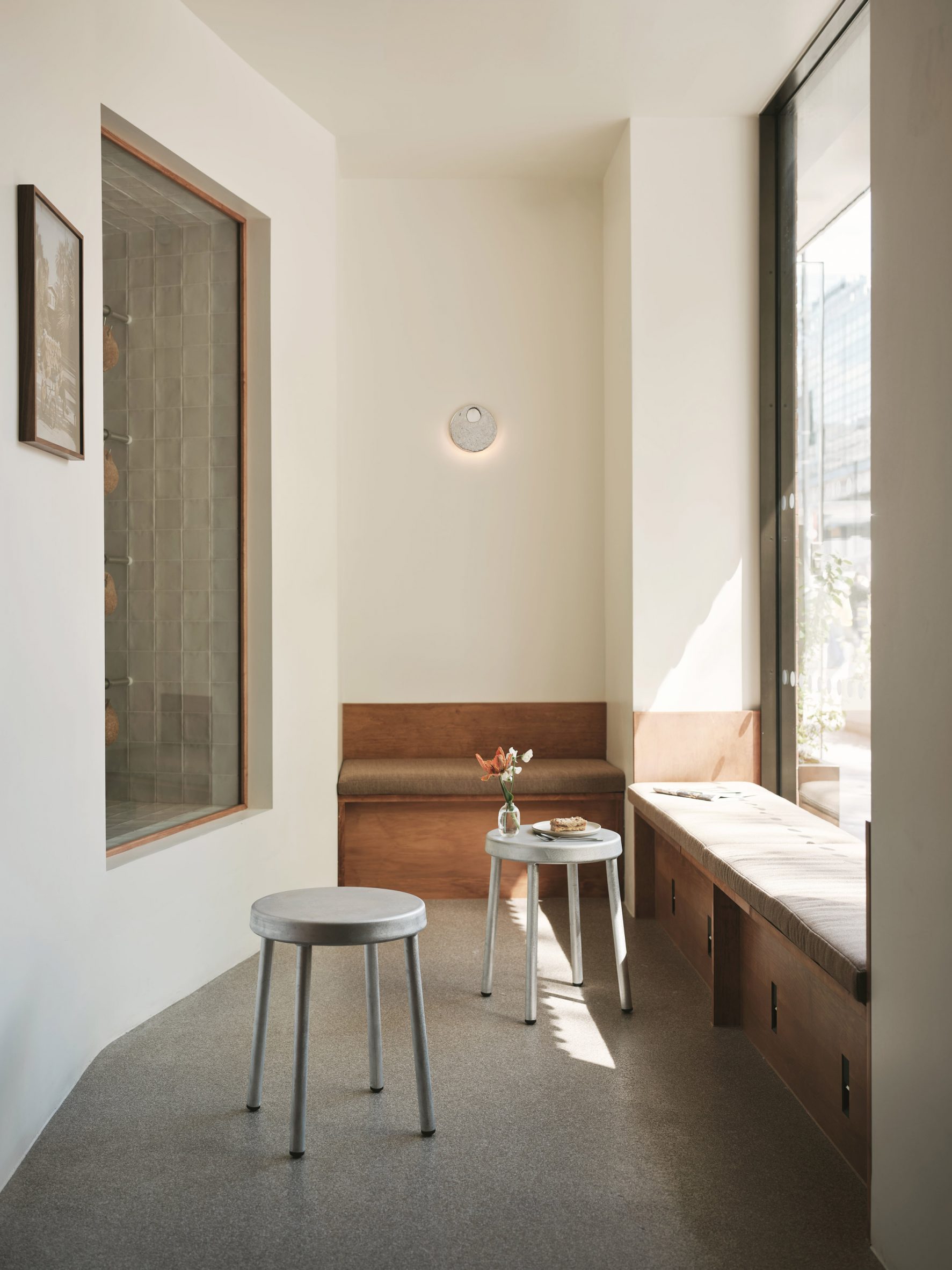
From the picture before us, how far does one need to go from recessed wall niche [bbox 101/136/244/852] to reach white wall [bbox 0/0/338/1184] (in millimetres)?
121

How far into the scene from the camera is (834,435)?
358cm

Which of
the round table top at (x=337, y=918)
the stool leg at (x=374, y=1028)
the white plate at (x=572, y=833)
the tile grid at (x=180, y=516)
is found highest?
the tile grid at (x=180, y=516)

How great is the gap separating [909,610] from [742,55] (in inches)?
108

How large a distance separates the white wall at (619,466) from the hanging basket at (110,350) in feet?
6.47

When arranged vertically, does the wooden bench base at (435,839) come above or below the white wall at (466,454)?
below

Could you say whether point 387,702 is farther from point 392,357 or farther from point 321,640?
point 392,357

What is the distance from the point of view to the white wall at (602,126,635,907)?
420cm

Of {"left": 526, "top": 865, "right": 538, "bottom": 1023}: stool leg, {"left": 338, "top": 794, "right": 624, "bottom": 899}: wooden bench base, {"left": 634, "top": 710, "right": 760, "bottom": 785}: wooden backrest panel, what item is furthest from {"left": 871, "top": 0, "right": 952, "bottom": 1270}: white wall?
{"left": 338, "top": 794, "right": 624, "bottom": 899}: wooden bench base

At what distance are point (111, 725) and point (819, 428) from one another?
2677mm

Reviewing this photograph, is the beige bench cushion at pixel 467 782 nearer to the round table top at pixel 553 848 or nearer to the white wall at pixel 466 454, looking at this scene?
the white wall at pixel 466 454

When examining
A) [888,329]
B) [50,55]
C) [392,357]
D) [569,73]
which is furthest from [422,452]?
[888,329]

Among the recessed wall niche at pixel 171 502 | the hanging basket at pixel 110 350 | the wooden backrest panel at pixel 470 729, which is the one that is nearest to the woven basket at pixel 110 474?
the recessed wall niche at pixel 171 502

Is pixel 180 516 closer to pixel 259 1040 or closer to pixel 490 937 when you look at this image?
pixel 490 937

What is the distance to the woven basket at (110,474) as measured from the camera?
11.0 ft
